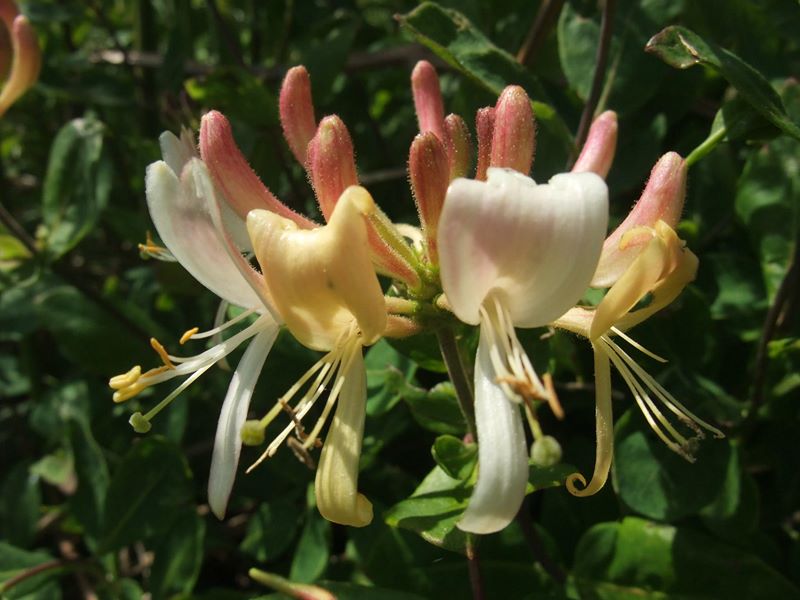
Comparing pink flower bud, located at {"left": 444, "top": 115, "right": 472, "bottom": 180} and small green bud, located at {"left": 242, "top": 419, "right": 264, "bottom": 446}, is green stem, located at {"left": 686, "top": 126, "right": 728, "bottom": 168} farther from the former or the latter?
small green bud, located at {"left": 242, "top": 419, "right": 264, "bottom": 446}

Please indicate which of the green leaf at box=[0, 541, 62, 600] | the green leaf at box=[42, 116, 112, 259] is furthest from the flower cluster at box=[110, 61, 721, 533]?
the green leaf at box=[42, 116, 112, 259]

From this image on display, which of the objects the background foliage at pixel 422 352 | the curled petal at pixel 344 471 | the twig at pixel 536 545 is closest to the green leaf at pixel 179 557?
the background foliage at pixel 422 352

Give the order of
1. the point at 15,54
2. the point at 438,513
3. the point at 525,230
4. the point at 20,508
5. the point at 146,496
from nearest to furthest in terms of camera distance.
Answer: the point at 525,230 → the point at 438,513 → the point at 146,496 → the point at 15,54 → the point at 20,508

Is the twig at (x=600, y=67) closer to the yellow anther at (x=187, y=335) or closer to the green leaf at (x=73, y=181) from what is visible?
the yellow anther at (x=187, y=335)

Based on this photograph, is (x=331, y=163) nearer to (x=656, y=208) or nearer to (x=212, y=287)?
(x=212, y=287)

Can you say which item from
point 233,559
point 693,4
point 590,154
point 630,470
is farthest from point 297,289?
point 233,559

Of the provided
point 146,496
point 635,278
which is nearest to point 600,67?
point 635,278
